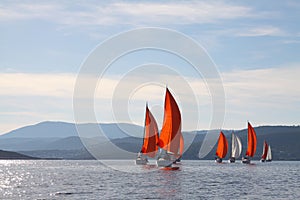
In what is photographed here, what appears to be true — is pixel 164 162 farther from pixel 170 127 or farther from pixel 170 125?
pixel 170 125

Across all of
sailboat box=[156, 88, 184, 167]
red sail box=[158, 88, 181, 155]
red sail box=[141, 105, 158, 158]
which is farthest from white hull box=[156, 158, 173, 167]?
red sail box=[141, 105, 158, 158]

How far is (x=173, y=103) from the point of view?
103 meters

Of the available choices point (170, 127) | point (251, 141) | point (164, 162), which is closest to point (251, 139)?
point (251, 141)

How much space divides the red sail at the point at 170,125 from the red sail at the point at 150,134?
2763 centimetres

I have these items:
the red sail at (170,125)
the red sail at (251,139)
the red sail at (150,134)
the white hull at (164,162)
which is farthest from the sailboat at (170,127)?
the red sail at (251,139)

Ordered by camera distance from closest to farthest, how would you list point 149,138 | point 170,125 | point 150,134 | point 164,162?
1. point 170,125
2. point 164,162
3. point 150,134
4. point 149,138

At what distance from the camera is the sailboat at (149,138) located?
453ft

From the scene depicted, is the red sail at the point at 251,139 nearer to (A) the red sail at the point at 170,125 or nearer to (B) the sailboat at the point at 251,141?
(B) the sailboat at the point at 251,141

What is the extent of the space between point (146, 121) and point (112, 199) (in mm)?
79633

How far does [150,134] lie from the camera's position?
460 ft

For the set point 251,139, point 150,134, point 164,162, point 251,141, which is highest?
point 251,139

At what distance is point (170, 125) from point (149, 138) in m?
37.5

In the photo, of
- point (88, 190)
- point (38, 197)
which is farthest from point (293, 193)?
point (38, 197)

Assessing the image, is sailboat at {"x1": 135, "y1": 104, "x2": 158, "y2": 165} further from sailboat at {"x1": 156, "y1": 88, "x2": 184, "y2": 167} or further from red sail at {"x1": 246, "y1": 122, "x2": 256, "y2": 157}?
red sail at {"x1": 246, "y1": 122, "x2": 256, "y2": 157}
